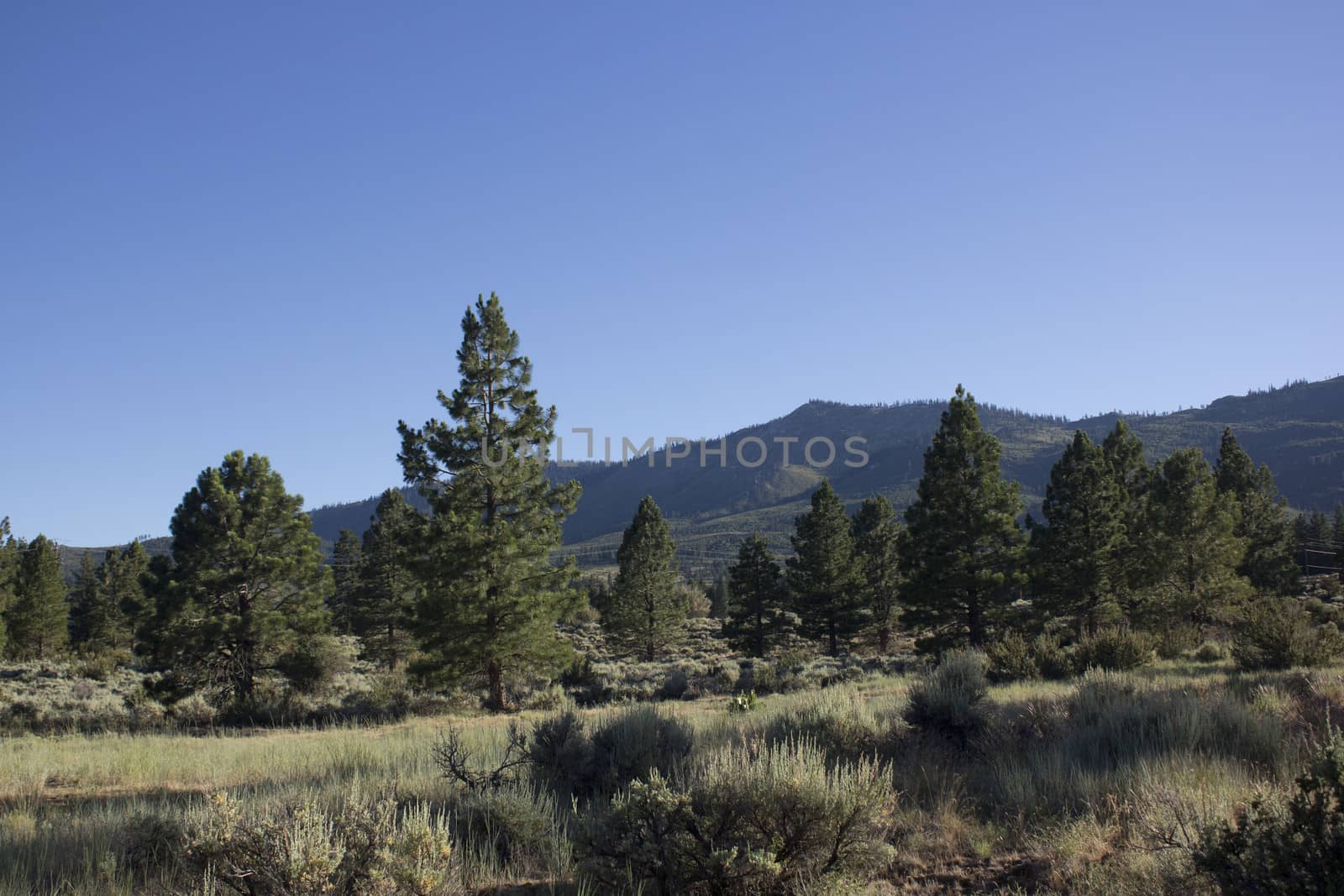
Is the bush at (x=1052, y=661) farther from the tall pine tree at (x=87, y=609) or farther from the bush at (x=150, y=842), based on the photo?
the tall pine tree at (x=87, y=609)

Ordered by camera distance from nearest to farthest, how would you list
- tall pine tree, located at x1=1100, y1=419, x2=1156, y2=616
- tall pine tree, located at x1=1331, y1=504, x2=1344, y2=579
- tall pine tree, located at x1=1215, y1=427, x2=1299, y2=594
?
tall pine tree, located at x1=1100, y1=419, x2=1156, y2=616
tall pine tree, located at x1=1215, y1=427, x2=1299, y2=594
tall pine tree, located at x1=1331, y1=504, x2=1344, y2=579

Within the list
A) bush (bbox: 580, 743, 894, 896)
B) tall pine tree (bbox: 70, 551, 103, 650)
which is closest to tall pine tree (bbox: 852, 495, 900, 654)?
bush (bbox: 580, 743, 894, 896)

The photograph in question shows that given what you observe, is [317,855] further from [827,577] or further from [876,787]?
[827,577]

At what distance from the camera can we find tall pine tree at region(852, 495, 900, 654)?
149 feet

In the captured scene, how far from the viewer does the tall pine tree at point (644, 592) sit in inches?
1909

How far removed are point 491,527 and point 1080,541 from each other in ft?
85.9

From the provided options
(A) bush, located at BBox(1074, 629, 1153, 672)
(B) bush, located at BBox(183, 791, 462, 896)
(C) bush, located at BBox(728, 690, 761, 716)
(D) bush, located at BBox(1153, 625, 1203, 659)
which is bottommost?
(C) bush, located at BBox(728, 690, 761, 716)

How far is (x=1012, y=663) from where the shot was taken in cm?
1528

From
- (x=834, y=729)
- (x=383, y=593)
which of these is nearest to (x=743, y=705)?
(x=834, y=729)

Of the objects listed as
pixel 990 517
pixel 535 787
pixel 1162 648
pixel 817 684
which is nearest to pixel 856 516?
pixel 990 517

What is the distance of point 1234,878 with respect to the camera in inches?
143

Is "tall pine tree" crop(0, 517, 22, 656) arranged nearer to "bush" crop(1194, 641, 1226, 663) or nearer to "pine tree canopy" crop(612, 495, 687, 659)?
"pine tree canopy" crop(612, 495, 687, 659)

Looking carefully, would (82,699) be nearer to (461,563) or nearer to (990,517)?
(461,563)

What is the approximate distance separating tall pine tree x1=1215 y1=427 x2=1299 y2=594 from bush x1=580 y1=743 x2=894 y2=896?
49.5m
